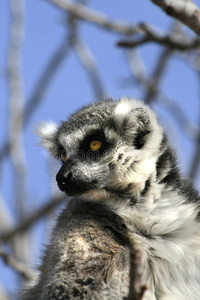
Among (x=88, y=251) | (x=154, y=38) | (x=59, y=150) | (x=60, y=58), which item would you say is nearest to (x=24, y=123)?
(x=60, y=58)

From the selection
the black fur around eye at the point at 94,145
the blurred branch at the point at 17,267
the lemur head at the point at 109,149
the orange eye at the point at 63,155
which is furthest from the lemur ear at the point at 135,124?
the blurred branch at the point at 17,267

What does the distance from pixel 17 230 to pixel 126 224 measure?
12.9 ft

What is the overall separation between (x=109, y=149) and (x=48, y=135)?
104 cm

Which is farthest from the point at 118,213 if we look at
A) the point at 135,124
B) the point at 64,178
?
the point at 135,124

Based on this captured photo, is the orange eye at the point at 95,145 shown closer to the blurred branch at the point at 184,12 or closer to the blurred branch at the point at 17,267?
the blurred branch at the point at 184,12

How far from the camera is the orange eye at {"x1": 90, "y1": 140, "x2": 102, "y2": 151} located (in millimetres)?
4387

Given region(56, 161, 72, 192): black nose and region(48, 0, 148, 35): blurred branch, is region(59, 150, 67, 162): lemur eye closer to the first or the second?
region(56, 161, 72, 192): black nose

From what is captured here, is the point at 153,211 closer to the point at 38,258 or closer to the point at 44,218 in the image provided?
the point at 38,258

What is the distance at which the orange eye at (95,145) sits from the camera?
439cm

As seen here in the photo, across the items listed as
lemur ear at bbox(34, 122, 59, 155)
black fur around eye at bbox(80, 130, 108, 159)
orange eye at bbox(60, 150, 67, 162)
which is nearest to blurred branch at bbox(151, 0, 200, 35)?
black fur around eye at bbox(80, 130, 108, 159)

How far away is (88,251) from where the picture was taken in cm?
380

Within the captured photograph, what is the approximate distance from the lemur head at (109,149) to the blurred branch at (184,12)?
1.04m

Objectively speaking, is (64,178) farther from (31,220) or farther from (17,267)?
(31,220)

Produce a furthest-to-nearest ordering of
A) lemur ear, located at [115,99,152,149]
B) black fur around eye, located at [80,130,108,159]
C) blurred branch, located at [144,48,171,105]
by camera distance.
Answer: blurred branch, located at [144,48,171,105] < lemur ear, located at [115,99,152,149] < black fur around eye, located at [80,130,108,159]
